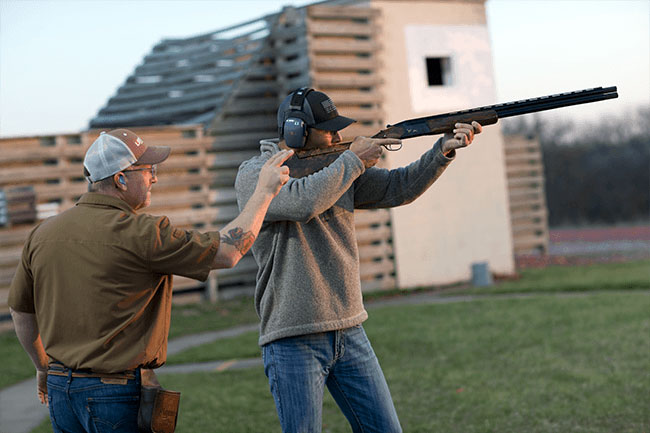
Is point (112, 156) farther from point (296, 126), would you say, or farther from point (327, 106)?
point (327, 106)

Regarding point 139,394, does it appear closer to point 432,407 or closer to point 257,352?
point 432,407

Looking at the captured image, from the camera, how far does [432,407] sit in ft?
22.1

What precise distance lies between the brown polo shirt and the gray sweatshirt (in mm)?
562

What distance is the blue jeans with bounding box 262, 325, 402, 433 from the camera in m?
3.64

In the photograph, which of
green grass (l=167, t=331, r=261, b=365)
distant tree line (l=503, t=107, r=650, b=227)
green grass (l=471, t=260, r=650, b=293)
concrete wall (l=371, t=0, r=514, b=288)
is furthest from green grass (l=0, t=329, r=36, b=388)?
distant tree line (l=503, t=107, r=650, b=227)

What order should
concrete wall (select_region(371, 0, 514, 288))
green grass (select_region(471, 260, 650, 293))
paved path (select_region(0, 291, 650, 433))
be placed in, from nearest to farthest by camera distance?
paved path (select_region(0, 291, 650, 433)), green grass (select_region(471, 260, 650, 293)), concrete wall (select_region(371, 0, 514, 288))

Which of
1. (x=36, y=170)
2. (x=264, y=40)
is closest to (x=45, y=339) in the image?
(x=36, y=170)

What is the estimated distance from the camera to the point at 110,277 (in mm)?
3143

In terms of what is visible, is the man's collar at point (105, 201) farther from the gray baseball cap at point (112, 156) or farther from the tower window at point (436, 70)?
the tower window at point (436, 70)

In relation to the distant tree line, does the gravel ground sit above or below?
below

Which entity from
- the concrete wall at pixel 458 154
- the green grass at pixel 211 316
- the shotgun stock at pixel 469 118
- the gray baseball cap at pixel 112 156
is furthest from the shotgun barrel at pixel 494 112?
the concrete wall at pixel 458 154

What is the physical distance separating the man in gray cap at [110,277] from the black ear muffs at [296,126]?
63cm

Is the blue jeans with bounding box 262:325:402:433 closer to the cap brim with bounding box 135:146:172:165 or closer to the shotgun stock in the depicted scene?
the shotgun stock

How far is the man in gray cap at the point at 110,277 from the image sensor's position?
123 inches
